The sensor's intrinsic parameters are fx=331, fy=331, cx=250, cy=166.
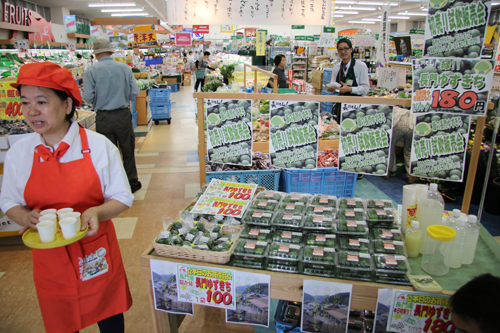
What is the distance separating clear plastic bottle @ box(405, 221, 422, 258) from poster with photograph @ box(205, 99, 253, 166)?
1.07 metres

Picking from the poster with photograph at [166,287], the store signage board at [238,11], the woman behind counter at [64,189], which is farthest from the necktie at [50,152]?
the store signage board at [238,11]

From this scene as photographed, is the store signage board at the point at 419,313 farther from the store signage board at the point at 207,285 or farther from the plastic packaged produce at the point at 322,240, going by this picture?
the store signage board at the point at 207,285

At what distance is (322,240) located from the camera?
5.70 feet

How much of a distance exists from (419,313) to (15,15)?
1663 cm

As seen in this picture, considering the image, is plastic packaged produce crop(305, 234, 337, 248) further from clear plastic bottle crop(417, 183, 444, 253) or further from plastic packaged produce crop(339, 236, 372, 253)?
clear plastic bottle crop(417, 183, 444, 253)

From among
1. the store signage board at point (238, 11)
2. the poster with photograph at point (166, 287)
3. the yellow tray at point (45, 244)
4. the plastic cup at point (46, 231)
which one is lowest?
the poster with photograph at point (166, 287)

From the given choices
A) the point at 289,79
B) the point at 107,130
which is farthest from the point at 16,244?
the point at 289,79

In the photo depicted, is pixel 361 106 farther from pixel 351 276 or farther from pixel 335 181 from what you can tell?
pixel 335 181

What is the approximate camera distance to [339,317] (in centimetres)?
151

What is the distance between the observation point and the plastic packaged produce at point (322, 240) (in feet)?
5.63

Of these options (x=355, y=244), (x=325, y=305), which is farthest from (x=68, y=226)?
(x=355, y=244)

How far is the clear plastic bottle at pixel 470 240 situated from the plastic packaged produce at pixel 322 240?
63 cm

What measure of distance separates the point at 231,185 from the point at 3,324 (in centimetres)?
194

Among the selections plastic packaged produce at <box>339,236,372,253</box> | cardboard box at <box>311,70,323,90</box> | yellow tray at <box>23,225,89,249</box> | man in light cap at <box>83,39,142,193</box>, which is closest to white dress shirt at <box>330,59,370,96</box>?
man in light cap at <box>83,39,142,193</box>
